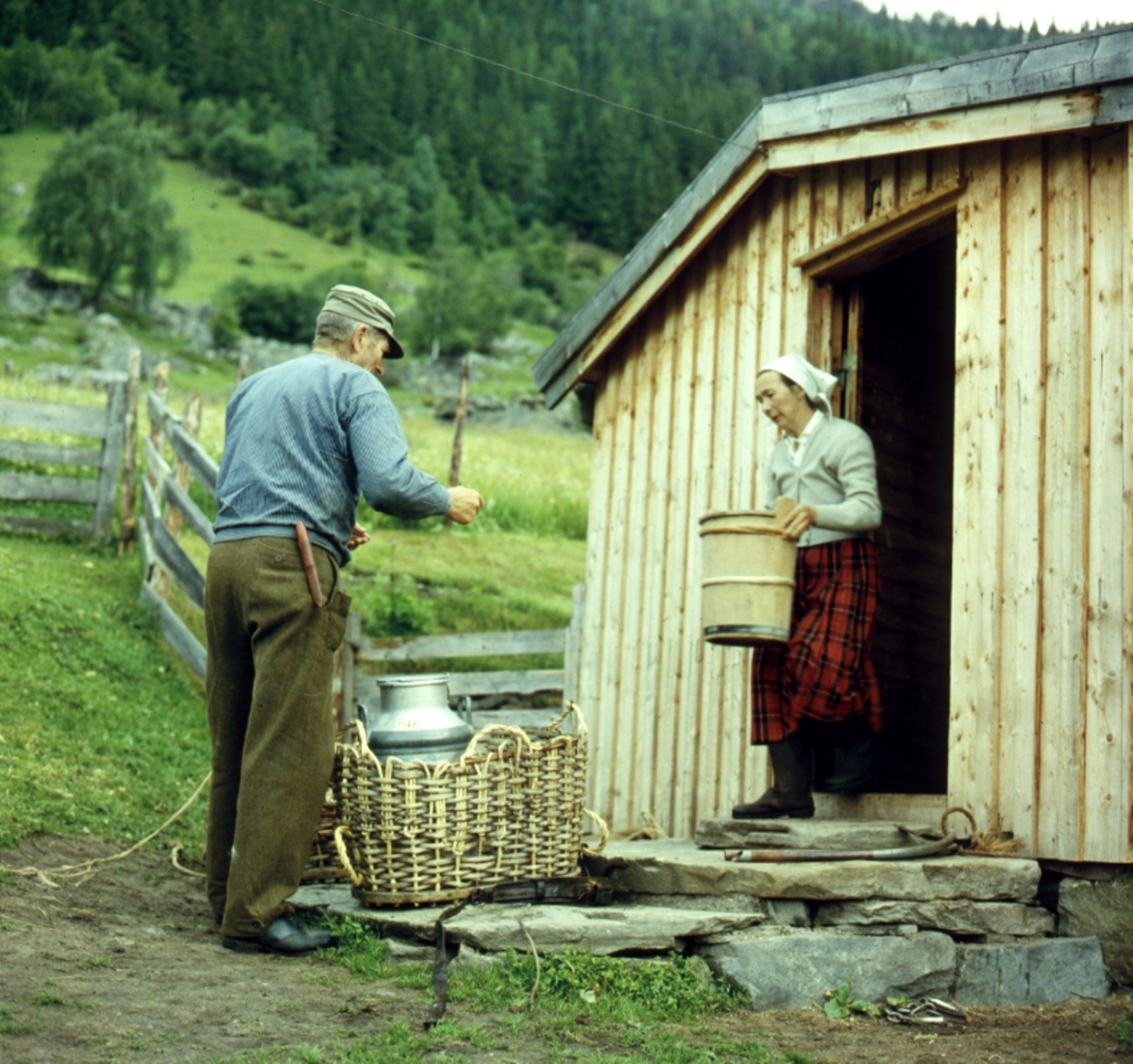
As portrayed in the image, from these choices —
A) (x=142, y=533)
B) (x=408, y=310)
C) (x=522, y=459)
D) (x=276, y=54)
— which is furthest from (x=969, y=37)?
(x=142, y=533)

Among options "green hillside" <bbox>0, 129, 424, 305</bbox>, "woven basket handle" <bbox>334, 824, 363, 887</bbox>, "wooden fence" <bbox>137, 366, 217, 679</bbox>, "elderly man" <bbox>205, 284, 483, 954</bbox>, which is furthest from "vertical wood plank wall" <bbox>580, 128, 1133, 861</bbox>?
"green hillside" <bbox>0, 129, 424, 305</bbox>

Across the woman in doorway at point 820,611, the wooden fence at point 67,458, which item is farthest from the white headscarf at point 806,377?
the wooden fence at point 67,458

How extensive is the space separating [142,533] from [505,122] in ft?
351

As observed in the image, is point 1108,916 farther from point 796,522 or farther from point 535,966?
point 535,966

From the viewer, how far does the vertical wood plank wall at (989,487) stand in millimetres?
4859

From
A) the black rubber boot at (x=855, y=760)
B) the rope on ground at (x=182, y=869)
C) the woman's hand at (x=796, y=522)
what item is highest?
the woman's hand at (x=796, y=522)

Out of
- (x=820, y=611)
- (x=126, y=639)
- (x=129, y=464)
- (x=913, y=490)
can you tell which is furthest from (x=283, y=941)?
(x=129, y=464)

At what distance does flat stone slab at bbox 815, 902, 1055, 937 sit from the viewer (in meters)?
4.61

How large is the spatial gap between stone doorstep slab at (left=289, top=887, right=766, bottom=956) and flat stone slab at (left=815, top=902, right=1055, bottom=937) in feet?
1.01

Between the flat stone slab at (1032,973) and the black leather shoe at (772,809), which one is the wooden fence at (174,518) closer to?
the black leather shoe at (772,809)

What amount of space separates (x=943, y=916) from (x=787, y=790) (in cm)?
92

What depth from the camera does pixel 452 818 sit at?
4.59 metres

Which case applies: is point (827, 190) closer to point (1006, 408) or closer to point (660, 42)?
point (1006, 408)

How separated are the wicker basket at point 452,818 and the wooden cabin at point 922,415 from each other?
160 centimetres
